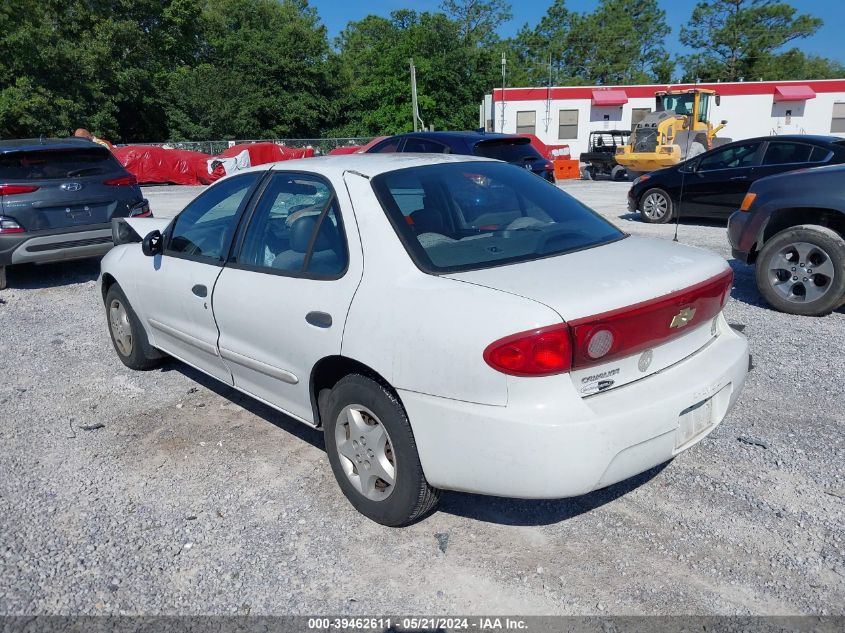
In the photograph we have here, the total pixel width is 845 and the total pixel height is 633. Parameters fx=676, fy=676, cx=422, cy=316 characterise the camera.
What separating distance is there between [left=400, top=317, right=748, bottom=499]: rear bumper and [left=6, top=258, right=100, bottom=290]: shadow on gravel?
24.1ft

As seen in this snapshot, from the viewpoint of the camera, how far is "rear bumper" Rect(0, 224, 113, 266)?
7.43 metres

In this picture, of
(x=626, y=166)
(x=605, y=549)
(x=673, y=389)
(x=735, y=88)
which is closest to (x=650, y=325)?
(x=673, y=389)

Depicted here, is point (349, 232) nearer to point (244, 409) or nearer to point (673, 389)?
point (673, 389)

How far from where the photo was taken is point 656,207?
12211 mm

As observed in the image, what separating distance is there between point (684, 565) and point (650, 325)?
3.33ft

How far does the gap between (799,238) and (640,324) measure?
13.4 ft

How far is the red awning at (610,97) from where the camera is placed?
123 ft

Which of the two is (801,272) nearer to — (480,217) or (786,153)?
(480,217)

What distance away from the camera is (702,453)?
145 inches

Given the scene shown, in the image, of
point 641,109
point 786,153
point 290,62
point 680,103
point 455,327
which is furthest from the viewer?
point 290,62

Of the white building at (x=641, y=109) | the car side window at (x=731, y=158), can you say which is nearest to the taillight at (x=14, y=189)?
the car side window at (x=731, y=158)

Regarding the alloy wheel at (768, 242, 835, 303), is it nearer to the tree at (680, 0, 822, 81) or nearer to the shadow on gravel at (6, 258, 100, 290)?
the shadow on gravel at (6, 258, 100, 290)

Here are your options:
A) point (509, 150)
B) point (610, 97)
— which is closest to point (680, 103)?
point (610, 97)

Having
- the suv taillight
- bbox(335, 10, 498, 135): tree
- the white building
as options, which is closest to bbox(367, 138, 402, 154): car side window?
the suv taillight
